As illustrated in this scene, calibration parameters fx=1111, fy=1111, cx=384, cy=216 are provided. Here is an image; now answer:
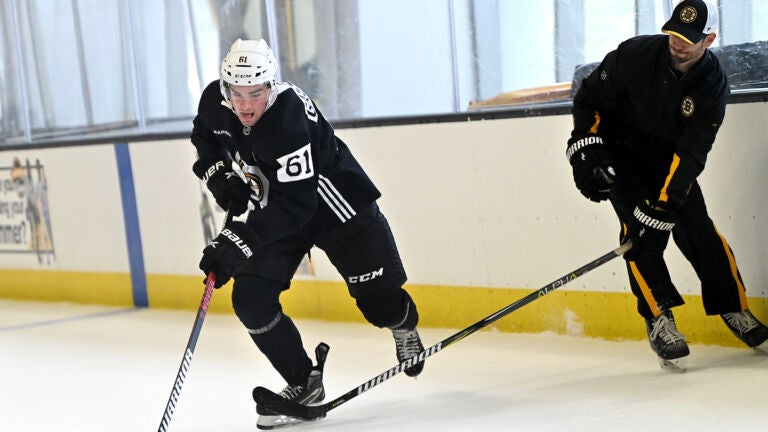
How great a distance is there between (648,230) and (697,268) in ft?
1.08

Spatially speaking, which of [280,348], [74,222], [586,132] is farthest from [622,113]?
[74,222]

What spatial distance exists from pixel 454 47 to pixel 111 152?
2.12 meters

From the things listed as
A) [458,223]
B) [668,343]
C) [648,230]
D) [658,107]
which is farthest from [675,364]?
[458,223]

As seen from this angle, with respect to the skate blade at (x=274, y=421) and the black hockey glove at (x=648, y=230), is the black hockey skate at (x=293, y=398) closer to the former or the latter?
the skate blade at (x=274, y=421)

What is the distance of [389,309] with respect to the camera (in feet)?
11.0

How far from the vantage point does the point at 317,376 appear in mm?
3342

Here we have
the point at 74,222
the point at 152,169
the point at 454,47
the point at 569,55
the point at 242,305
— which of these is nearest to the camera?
the point at 242,305

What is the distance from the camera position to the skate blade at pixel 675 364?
11.4 ft

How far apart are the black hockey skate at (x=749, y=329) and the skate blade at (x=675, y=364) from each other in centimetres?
22

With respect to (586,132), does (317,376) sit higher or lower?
lower

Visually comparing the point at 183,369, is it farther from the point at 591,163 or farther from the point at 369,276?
the point at 591,163

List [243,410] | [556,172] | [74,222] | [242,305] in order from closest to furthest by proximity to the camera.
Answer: [242,305] < [243,410] < [556,172] < [74,222]

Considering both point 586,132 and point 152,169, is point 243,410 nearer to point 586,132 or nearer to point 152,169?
point 586,132

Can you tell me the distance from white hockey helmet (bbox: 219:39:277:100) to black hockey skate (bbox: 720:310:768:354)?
1.70 meters
